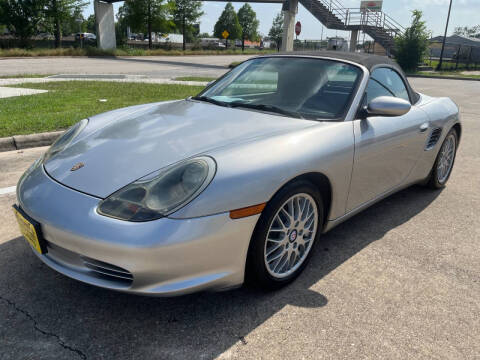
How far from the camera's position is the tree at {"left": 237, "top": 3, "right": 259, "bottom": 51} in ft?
236

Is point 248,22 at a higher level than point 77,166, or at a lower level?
higher

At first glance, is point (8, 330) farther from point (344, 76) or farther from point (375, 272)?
point (344, 76)

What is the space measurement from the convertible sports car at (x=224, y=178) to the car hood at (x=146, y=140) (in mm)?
11

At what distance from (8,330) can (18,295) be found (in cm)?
29

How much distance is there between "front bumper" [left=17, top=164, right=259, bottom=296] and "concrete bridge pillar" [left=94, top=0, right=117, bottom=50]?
2909cm

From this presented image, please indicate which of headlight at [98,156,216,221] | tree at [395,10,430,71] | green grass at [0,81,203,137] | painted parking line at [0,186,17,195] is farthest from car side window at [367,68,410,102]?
tree at [395,10,430,71]

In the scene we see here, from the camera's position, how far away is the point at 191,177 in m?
1.96

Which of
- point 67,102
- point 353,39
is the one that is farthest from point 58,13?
point 67,102

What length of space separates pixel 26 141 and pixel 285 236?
420cm

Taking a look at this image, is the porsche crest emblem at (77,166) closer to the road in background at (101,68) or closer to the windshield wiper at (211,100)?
the windshield wiper at (211,100)

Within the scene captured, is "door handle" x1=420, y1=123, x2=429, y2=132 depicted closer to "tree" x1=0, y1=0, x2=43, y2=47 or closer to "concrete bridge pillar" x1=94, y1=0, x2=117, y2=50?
"concrete bridge pillar" x1=94, y1=0, x2=117, y2=50

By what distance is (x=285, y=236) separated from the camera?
2312 millimetres

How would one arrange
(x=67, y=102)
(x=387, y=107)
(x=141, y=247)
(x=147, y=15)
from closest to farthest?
(x=141, y=247) → (x=387, y=107) → (x=67, y=102) → (x=147, y=15)

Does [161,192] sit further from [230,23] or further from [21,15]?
[230,23]
